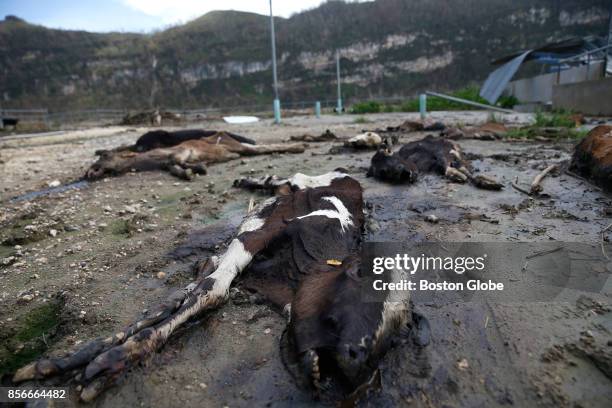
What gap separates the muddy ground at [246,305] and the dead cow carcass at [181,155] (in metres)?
0.70

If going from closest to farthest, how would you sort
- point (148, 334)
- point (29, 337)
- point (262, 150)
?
point (148, 334)
point (29, 337)
point (262, 150)

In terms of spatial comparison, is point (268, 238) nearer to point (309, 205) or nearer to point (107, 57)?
point (309, 205)

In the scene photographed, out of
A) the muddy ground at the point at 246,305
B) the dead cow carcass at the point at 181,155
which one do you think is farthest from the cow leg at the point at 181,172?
the muddy ground at the point at 246,305

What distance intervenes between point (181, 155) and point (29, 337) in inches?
167

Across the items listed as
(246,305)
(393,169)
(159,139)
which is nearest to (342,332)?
(246,305)

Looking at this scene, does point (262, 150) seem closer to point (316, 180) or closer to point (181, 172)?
point (181, 172)

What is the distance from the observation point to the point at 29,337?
1.93m

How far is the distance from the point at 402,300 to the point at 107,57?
250 feet

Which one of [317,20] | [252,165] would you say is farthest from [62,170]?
[317,20]

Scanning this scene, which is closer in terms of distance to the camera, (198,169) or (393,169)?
(393,169)

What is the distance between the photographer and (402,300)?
1694 millimetres

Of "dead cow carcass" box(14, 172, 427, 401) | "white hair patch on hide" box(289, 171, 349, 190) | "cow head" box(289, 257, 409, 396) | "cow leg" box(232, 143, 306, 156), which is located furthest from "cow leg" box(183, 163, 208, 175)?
"cow head" box(289, 257, 409, 396)

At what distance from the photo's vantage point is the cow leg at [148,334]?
1464 millimetres

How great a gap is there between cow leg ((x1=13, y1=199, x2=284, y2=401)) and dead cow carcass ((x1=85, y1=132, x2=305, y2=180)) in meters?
3.35
